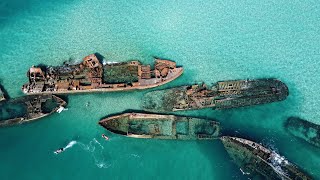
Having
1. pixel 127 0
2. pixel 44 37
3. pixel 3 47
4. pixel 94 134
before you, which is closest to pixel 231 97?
pixel 94 134

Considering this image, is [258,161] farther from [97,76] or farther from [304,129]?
[97,76]

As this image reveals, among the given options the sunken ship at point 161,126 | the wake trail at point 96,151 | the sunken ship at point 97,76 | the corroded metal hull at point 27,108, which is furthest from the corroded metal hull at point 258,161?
the corroded metal hull at point 27,108

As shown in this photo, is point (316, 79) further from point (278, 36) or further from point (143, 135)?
point (143, 135)

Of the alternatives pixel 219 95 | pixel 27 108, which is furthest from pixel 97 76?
pixel 219 95

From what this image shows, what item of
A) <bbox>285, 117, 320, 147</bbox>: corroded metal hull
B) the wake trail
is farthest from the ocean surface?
<bbox>285, 117, 320, 147</bbox>: corroded metal hull

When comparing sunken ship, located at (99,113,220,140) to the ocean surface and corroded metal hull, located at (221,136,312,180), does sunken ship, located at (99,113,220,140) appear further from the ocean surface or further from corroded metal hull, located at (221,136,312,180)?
corroded metal hull, located at (221,136,312,180)

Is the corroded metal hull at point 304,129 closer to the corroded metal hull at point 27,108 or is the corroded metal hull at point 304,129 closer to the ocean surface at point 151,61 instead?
the ocean surface at point 151,61
